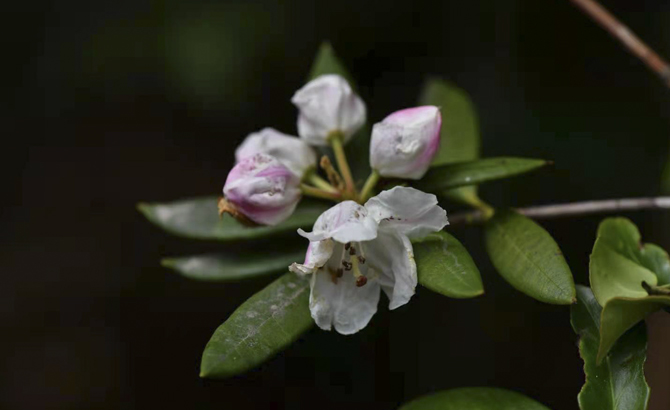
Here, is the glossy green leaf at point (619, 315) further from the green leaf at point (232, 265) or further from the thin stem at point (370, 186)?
the green leaf at point (232, 265)

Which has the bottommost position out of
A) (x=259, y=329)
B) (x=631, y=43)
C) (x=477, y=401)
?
(x=477, y=401)

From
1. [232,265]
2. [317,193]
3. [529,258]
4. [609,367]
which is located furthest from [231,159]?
[609,367]

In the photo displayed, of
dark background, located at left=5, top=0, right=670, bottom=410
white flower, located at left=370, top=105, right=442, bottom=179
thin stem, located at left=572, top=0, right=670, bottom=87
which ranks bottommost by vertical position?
dark background, located at left=5, top=0, right=670, bottom=410

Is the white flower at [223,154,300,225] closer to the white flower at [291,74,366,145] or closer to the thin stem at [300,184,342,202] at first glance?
the thin stem at [300,184,342,202]

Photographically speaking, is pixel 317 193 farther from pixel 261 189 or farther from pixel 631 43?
pixel 631 43

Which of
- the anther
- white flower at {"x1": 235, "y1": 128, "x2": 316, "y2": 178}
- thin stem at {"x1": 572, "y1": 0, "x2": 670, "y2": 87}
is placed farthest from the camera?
thin stem at {"x1": 572, "y1": 0, "x2": 670, "y2": 87}

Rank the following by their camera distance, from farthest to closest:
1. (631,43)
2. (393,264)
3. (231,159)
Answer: (231,159) → (631,43) → (393,264)

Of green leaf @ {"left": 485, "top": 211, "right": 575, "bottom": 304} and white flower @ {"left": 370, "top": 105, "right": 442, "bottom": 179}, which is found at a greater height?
white flower @ {"left": 370, "top": 105, "right": 442, "bottom": 179}

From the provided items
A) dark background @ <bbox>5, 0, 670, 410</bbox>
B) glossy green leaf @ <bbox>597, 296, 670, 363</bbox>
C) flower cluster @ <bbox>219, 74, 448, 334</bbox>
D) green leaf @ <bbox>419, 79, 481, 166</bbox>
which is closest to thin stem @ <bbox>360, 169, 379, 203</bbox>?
flower cluster @ <bbox>219, 74, 448, 334</bbox>
